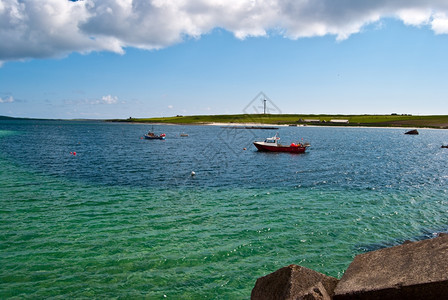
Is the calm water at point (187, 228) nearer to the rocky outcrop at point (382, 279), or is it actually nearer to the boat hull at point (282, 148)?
the rocky outcrop at point (382, 279)

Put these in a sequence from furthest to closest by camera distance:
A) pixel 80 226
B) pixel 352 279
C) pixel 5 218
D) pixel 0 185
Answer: pixel 0 185 < pixel 5 218 < pixel 80 226 < pixel 352 279

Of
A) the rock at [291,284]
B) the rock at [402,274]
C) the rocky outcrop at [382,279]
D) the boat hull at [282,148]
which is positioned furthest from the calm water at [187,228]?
the boat hull at [282,148]

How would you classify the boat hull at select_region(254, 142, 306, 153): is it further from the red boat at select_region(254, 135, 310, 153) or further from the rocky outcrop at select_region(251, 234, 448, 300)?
the rocky outcrop at select_region(251, 234, 448, 300)

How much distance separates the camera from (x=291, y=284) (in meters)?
7.15

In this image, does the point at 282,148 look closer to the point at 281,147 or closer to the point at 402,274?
the point at 281,147

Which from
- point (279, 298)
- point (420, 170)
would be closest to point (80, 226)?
point (279, 298)

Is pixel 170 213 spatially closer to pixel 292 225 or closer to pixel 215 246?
pixel 215 246

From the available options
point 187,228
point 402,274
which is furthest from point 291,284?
point 187,228

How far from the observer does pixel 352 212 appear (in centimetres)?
2348

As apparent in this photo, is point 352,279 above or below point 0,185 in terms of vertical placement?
above

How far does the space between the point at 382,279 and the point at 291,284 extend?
206 centimetres

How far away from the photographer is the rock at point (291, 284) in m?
7.05

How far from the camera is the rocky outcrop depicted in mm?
6086

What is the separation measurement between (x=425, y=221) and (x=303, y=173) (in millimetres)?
21764
